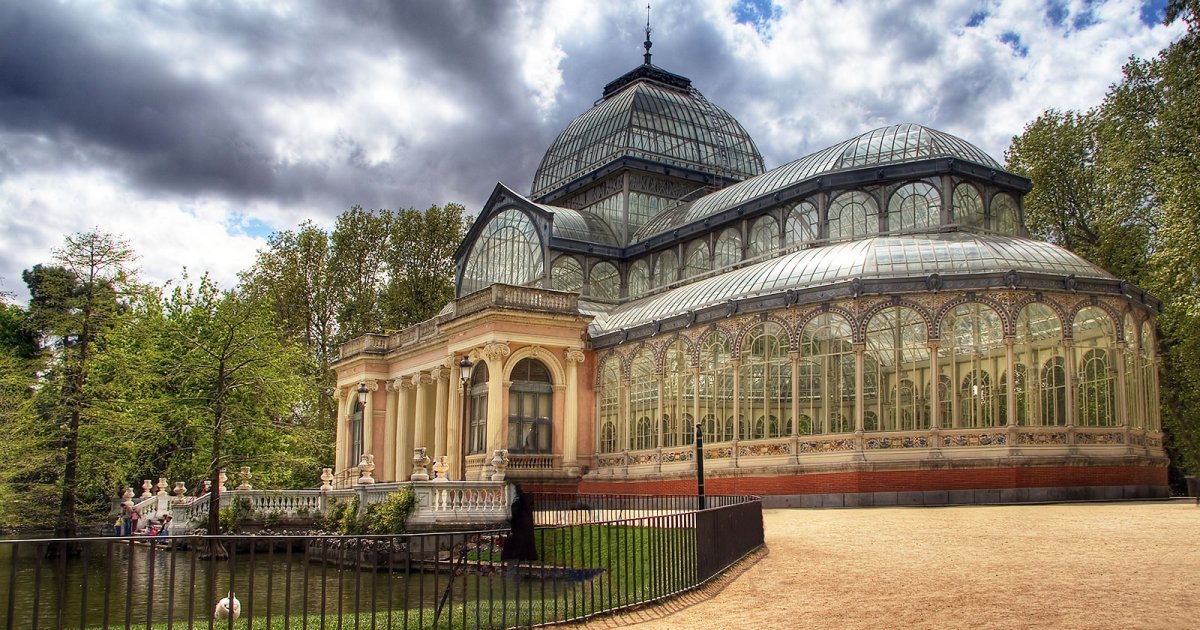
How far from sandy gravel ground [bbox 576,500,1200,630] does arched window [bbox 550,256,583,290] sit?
25134 mm

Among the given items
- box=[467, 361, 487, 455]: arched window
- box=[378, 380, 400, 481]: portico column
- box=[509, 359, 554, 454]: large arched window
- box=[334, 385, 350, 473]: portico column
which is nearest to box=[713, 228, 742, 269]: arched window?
box=[509, 359, 554, 454]: large arched window

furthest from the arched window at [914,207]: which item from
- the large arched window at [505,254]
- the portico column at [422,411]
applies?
the portico column at [422,411]

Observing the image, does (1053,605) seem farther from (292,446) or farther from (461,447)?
(461,447)

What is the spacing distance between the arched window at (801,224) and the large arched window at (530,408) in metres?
10.2

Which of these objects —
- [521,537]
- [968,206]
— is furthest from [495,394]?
[521,537]

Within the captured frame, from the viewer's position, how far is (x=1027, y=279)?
2802 cm

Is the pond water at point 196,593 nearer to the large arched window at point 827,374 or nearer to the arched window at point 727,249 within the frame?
the large arched window at point 827,374

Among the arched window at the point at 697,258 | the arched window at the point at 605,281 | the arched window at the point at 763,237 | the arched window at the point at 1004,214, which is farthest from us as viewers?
the arched window at the point at 605,281

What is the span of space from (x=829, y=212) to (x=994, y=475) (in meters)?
12.6

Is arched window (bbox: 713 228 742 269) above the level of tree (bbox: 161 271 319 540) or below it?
above

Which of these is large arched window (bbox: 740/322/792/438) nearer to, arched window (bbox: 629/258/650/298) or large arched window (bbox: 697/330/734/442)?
large arched window (bbox: 697/330/734/442)

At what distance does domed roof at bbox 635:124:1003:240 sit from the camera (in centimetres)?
3638

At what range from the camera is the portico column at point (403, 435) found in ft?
→ 144

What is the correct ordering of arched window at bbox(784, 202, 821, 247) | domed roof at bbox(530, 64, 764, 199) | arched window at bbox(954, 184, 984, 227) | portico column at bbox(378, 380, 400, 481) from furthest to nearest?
domed roof at bbox(530, 64, 764, 199) < portico column at bbox(378, 380, 400, 481) < arched window at bbox(784, 202, 821, 247) < arched window at bbox(954, 184, 984, 227)
